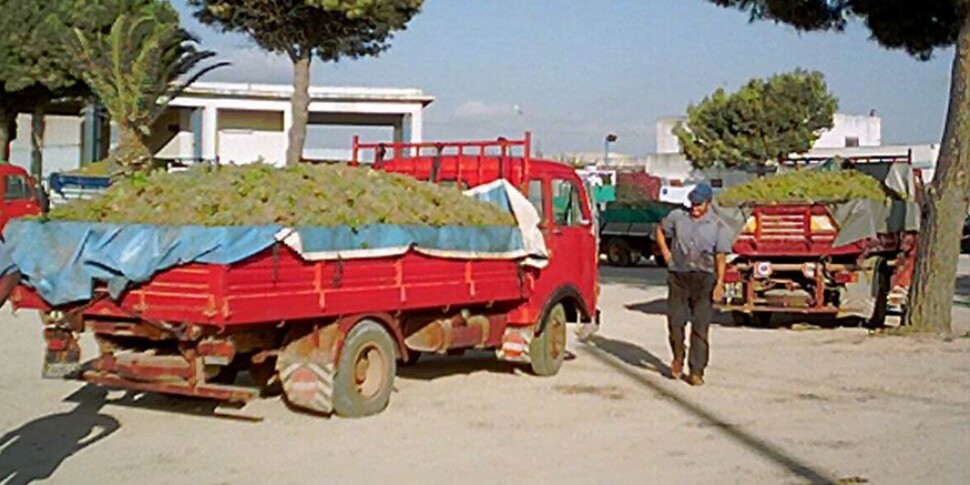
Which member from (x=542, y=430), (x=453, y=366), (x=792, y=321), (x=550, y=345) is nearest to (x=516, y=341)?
(x=550, y=345)

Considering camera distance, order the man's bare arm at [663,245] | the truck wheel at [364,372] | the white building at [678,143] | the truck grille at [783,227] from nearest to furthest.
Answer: the truck wheel at [364,372], the man's bare arm at [663,245], the truck grille at [783,227], the white building at [678,143]

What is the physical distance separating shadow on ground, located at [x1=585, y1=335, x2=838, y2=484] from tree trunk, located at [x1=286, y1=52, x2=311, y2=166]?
48.2ft

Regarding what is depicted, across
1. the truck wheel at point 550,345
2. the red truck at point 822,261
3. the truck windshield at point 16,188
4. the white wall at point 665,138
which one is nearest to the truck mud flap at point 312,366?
the truck wheel at point 550,345

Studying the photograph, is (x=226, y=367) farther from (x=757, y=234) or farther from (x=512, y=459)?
(x=757, y=234)

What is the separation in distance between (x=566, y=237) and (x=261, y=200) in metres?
4.38

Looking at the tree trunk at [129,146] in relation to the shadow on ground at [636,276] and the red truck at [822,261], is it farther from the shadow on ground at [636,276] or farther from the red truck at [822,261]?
the red truck at [822,261]

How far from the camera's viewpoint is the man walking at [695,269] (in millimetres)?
12711

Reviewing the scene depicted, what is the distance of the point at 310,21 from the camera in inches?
1216

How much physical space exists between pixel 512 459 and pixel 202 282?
2.54 meters

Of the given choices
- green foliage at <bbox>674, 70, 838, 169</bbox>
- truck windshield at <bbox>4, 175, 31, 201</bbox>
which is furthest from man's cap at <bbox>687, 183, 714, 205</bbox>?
green foliage at <bbox>674, 70, 838, 169</bbox>

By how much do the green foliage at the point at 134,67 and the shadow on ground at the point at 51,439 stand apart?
2186 cm

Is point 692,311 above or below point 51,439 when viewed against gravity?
above

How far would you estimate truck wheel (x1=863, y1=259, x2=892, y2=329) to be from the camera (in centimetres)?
1853

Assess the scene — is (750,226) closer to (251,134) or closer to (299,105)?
(299,105)
